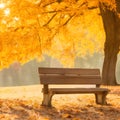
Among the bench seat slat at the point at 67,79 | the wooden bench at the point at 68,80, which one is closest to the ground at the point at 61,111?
the wooden bench at the point at 68,80

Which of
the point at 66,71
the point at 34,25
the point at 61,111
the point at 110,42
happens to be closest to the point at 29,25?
the point at 34,25

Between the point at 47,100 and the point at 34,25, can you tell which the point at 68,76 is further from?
the point at 34,25

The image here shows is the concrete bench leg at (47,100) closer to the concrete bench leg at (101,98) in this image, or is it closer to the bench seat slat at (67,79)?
the bench seat slat at (67,79)

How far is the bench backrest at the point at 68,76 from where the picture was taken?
9.98 m

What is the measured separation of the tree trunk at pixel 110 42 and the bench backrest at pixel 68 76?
8674 millimetres

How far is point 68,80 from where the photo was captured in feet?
34.1

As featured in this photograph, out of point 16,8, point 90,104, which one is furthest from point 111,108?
point 16,8

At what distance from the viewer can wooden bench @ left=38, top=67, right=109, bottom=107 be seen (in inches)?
386

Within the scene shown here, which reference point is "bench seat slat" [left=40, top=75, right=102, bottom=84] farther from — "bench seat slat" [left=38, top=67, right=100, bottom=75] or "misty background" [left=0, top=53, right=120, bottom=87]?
"misty background" [left=0, top=53, right=120, bottom=87]

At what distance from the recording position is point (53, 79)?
10.0 meters

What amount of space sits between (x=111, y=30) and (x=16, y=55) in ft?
19.0

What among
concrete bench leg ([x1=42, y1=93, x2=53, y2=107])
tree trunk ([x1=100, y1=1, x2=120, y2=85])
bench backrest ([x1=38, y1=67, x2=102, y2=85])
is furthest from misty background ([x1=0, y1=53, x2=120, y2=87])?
concrete bench leg ([x1=42, y1=93, x2=53, y2=107])

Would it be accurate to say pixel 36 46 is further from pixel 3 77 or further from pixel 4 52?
pixel 3 77

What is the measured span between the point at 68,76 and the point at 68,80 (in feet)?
0.35
